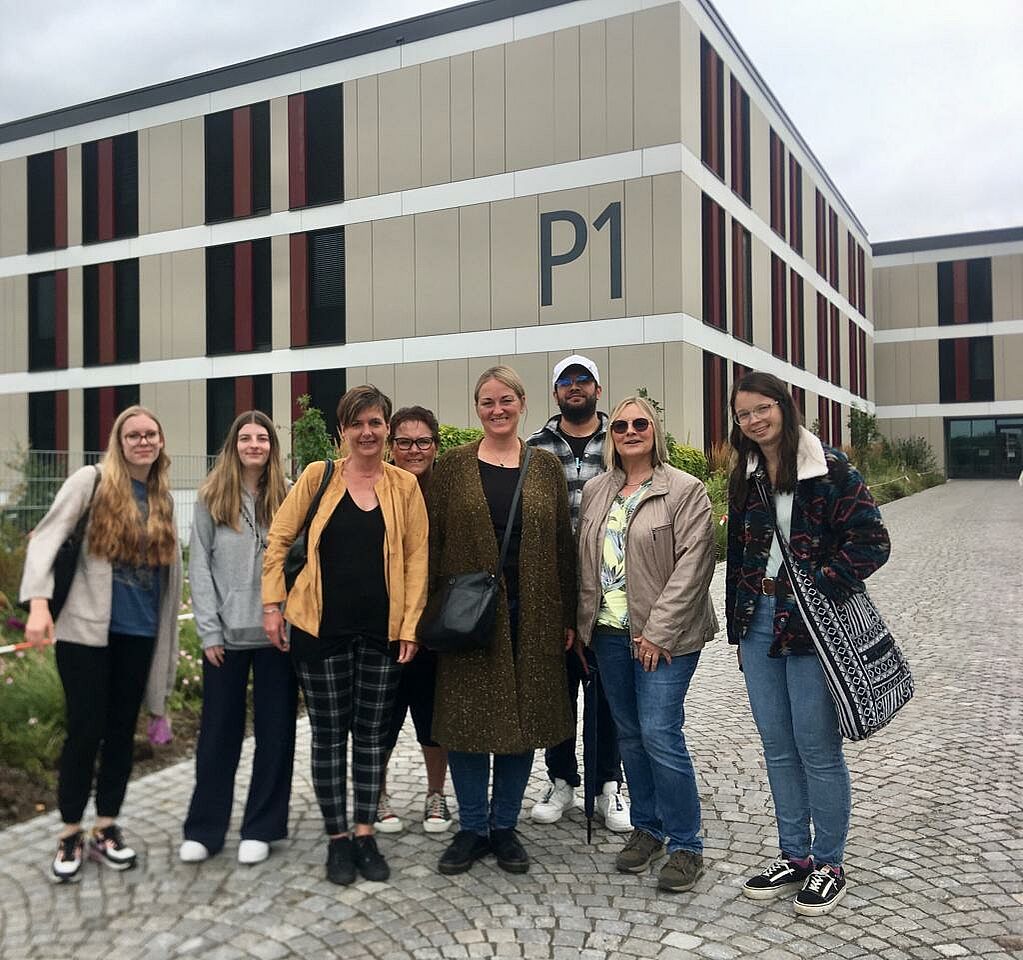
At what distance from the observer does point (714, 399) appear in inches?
865

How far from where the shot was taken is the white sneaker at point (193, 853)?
13.1ft

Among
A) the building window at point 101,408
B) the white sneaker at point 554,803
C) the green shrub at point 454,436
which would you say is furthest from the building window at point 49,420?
the white sneaker at point 554,803

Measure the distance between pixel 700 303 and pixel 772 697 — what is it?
59.5ft

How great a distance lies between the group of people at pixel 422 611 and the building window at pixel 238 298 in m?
21.2

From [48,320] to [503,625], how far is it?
27.7 metres

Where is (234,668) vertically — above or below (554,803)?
above

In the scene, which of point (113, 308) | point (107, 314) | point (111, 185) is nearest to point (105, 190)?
point (111, 185)

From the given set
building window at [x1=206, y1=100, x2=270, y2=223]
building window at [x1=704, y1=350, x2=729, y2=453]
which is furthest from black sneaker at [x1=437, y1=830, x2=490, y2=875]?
building window at [x1=206, y1=100, x2=270, y2=223]

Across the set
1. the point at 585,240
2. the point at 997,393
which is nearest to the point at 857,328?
the point at 997,393

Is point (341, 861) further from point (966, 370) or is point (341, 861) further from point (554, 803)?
point (966, 370)

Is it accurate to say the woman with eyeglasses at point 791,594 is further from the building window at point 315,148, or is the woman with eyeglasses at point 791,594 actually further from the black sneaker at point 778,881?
the building window at point 315,148

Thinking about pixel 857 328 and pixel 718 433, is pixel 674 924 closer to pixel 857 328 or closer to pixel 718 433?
pixel 718 433

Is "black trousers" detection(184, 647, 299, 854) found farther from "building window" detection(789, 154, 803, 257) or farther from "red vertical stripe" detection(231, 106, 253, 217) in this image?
"building window" detection(789, 154, 803, 257)

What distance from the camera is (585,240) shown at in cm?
2038
